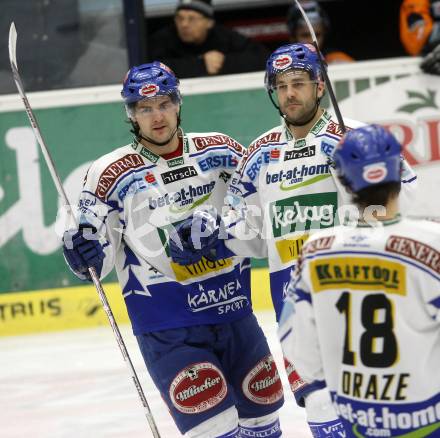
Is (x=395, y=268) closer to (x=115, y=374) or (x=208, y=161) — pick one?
(x=208, y=161)

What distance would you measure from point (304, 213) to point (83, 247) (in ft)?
2.45

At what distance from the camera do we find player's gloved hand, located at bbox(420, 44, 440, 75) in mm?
7506

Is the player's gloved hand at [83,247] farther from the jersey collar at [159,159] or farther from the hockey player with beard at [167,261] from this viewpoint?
the jersey collar at [159,159]

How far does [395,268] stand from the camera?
2908mm

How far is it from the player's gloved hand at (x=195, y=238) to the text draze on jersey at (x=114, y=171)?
319 millimetres

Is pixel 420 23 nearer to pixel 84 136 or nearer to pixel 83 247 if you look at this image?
pixel 84 136

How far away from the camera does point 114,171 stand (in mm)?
4363

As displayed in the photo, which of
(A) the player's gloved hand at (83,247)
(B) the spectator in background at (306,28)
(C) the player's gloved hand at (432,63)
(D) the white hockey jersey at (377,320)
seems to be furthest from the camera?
(B) the spectator in background at (306,28)

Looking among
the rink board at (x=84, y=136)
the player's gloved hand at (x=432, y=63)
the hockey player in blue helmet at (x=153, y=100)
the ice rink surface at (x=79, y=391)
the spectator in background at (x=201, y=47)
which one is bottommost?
the ice rink surface at (x=79, y=391)

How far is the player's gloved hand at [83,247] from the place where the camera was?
420cm

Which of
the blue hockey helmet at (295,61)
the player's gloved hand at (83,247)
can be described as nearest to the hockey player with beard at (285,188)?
the blue hockey helmet at (295,61)

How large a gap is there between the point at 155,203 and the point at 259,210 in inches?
14.7

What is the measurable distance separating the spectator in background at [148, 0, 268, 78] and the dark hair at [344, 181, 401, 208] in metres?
4.92

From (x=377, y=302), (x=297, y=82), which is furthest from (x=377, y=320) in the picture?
(x=297, y=82)
